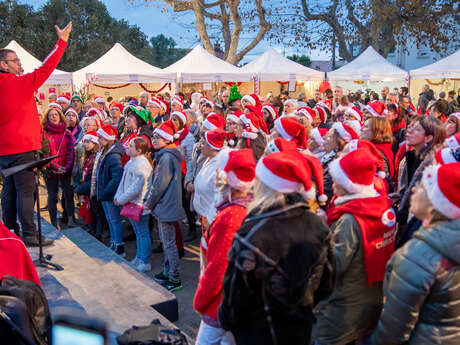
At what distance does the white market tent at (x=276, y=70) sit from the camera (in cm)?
1698

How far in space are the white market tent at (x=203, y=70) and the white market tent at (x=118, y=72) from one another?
680mm

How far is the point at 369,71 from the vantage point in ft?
57.4

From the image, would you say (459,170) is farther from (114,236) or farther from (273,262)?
(114,236)

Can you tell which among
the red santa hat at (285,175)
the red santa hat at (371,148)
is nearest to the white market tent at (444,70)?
the red santa hat at (371,148)

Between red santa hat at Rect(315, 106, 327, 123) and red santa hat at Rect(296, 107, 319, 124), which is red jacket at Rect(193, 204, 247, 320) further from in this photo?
red santa hat at Rect(315, 106, 327, 123)

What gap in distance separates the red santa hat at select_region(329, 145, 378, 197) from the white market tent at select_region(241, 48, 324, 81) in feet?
47.9

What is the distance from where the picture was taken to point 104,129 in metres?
5.53

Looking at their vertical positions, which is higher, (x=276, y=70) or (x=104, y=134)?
(x=276, y=70)

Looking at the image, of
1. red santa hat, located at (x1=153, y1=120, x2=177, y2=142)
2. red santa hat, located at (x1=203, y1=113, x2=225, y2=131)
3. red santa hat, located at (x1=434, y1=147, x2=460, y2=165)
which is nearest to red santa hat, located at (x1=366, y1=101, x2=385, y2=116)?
red santa hat, located at (x1=203, y1=113, x2=225, y2=131)

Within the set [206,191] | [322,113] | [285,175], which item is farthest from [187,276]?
[322,113]

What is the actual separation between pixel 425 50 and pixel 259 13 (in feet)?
99.5

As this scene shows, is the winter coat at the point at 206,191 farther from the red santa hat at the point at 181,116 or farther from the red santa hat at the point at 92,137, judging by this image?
the red santa hat at the point at 181,116

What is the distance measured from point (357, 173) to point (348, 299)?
0.77m

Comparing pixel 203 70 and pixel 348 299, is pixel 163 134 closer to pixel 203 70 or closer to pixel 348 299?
pixel 348 299
